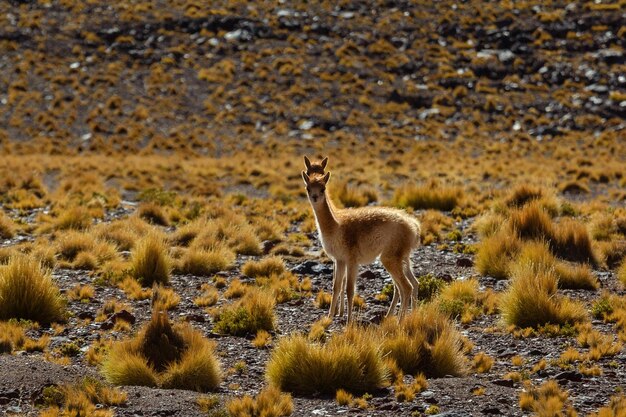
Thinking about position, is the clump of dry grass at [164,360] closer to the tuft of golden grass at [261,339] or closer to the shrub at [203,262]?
the tuft of golden grass at [261,339]

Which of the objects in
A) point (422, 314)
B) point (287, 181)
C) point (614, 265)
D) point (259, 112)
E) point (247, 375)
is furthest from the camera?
point (259, 112)

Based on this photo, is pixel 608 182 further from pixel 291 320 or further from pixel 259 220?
pixel 291 320

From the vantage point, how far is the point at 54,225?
59.2 feet

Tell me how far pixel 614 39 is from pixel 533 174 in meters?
21.6

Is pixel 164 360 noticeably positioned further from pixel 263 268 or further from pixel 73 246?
pixel 73 246

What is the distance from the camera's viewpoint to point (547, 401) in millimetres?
7992

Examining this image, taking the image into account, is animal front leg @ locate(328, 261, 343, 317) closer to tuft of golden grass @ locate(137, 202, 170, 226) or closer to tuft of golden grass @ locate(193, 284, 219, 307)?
tuft of golden grass @ locate(193, 284, 219, 307)

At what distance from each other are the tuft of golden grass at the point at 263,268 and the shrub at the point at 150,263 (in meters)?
1.32

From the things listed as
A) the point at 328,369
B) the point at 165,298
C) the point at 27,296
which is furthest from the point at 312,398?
the point at 27,296

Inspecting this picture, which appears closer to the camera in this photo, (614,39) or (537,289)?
(537,289)

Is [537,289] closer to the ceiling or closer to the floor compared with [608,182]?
closer to the ceiling

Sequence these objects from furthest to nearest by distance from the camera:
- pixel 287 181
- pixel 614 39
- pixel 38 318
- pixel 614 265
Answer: pixel 614 39, pixel 287 181, pixel 614 265, pixel 38 318

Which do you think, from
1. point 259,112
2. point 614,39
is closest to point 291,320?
point 259,112

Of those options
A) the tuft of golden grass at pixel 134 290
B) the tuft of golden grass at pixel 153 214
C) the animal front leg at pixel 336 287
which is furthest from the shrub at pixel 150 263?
the tuft of golden grass at pixel 153 214
